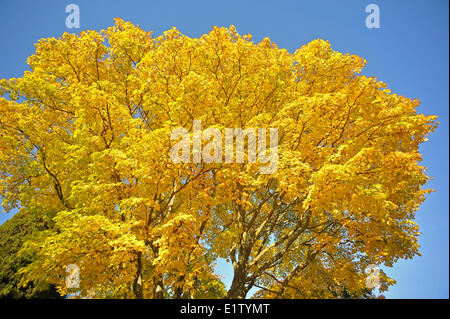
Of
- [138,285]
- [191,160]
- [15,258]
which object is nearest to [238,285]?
[138,285]

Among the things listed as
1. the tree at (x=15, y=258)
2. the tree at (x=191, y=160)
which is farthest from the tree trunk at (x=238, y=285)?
the tree at (x=15, y=258)

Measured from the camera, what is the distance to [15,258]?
1403 cm

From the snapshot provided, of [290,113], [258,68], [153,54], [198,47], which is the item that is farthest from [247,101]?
[153,54]

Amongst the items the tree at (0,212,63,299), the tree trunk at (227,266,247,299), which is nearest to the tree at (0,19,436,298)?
the tree trunk at (227,266,247,299)

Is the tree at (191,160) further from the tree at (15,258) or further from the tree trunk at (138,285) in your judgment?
the tree at (15,258)

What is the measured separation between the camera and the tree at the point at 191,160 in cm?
640

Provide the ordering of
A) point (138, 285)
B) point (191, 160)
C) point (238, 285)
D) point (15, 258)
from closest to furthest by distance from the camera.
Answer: point (191, 160)
point (138, 285)
point (238, 285)
point (15, 258)

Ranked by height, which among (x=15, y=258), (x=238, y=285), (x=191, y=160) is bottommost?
(x=238, y=285)

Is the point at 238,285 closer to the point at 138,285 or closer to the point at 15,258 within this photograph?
the point at 138,285

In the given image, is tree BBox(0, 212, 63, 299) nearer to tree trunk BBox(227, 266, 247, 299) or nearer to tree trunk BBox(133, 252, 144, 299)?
tree trunk BBox(133, 252, 144, 299)

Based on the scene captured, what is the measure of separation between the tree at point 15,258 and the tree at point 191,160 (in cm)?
631

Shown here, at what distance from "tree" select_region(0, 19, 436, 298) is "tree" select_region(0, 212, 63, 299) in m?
6.31

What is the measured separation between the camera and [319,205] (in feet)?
20.4

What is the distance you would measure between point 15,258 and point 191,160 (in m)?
13.5
